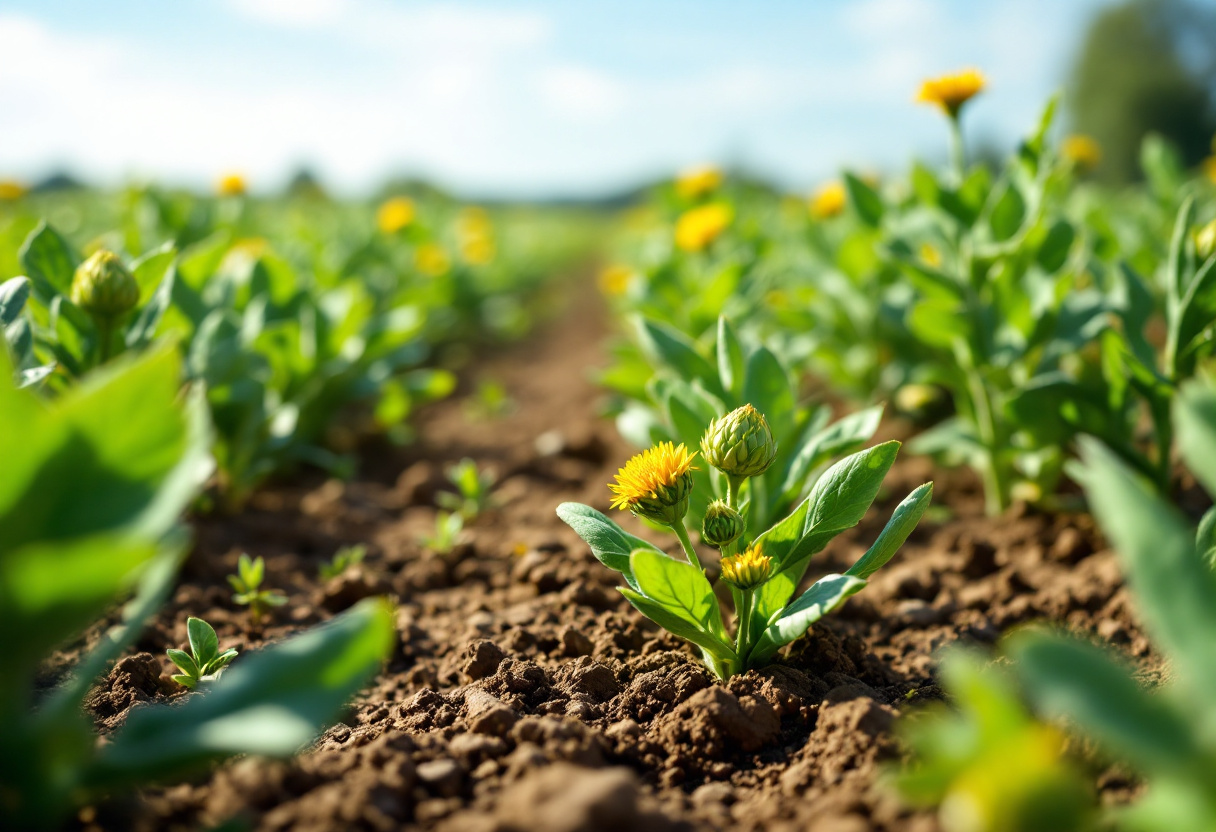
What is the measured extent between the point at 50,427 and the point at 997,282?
262 centimetres

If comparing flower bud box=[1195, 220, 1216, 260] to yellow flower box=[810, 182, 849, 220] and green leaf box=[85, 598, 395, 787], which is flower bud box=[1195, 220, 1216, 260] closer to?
yellow flower box=[810, 182, 849, 220]

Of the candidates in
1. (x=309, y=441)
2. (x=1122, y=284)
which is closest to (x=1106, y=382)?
(x=1122, y=284)

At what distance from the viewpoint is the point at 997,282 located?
2764 millimetres

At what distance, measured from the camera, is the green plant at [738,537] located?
4.89ft

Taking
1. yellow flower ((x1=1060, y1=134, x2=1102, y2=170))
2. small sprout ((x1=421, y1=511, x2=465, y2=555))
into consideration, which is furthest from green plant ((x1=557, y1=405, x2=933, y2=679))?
yellow flower ((x1=1060, y1=134, x2=1102, y2=170))

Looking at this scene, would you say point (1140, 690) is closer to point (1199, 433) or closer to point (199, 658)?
point (1199, 433)

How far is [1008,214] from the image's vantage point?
8.75ft

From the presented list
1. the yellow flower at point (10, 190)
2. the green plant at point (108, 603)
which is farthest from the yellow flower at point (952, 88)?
the yellow flower at point (10, 190)

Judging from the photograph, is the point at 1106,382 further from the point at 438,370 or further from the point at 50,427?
the point at 438,370

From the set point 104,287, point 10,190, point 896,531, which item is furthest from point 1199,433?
point 10,190

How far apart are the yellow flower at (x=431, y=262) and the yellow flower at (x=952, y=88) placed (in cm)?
454

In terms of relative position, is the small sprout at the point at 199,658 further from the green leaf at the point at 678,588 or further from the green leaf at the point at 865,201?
the green leaf at the point at 865,201

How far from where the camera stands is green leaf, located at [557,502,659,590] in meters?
1.59

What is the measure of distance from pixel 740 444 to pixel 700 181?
3827mm
